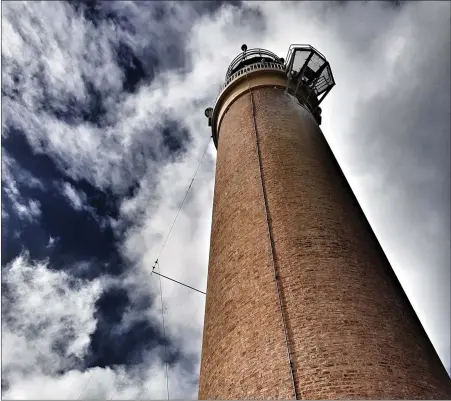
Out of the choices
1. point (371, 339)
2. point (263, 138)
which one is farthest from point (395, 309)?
point (263, 138)

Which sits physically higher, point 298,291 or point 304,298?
point 298,291

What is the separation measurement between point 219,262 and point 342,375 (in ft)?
12.1

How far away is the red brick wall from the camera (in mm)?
6082

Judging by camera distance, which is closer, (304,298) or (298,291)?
(304,298)

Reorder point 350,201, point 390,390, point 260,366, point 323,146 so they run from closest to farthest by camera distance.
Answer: point 390,390 < point 260,366 < point 350,201 < point 323,146

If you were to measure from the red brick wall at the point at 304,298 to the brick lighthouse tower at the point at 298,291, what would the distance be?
0.06 feet

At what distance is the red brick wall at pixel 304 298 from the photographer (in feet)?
20.0

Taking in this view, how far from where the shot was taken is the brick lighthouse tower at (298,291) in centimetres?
610

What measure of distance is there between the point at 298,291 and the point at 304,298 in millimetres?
164

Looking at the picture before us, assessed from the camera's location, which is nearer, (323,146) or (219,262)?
(219,262)

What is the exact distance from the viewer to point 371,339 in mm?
6434

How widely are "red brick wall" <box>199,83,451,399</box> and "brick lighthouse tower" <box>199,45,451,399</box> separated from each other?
0.8 inches

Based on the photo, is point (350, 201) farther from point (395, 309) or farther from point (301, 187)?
point (395, 309)

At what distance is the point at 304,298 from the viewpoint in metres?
6.96
